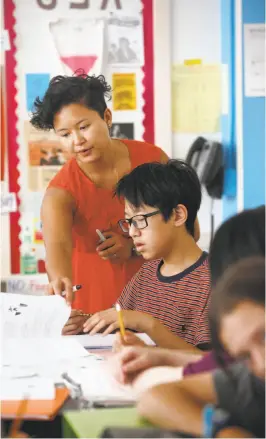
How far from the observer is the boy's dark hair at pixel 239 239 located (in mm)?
1263

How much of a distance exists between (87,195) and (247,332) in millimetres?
1525

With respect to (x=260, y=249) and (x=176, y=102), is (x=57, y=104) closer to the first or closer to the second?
(x=260, y=249)

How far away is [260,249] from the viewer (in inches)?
49.7

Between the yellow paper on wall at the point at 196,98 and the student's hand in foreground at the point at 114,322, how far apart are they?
1854 millimetres

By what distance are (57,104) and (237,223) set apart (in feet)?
3.73

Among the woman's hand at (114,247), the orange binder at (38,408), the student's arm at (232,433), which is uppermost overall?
the woman's hand at (114,247)

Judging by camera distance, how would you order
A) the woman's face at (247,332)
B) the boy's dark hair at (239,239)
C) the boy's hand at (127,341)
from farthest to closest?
the boy's hand at (127,341)
the boy's dark hair at (239,239)
the woman's face at (247,332)

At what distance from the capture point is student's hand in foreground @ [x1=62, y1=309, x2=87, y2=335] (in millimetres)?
2031

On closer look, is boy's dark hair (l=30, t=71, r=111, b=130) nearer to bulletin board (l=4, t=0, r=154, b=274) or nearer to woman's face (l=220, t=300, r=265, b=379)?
bulletin board (l=4, t=0, r=154, b=274)

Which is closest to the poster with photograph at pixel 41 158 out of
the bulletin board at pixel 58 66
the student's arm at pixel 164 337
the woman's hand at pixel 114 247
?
the bulletin board at pixel 58 66

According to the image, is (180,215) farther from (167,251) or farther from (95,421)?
(95,421)

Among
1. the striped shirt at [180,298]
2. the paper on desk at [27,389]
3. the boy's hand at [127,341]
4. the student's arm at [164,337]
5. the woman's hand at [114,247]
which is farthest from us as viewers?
the woman's hand at [114,247]

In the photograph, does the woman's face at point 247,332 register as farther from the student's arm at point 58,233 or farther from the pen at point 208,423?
the student's arm at point 58,233

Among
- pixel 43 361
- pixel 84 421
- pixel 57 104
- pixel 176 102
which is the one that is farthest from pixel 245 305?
pixel 176 102
